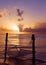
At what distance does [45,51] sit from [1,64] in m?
7.97

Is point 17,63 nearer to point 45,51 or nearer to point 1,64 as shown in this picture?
point 1,64

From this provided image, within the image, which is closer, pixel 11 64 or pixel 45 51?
pixel 11 64

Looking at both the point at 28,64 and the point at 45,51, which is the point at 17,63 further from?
the point at 45,51

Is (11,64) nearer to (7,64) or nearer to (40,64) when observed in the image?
(7,64)

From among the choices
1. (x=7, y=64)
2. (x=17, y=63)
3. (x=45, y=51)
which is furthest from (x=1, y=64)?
(x=45, y=51)

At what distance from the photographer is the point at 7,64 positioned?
9469mm

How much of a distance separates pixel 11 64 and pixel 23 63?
0.81 meters

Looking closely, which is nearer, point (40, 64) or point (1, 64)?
point (1, 64)

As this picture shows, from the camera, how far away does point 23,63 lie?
1020cm

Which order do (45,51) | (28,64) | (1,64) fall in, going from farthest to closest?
1. (45,51)
2. (28,64)
3. (1,64)

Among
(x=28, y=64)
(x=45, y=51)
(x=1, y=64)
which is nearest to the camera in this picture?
(x=1, y=64)

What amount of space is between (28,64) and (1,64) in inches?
59.3

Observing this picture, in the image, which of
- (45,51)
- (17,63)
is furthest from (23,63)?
(45,51)

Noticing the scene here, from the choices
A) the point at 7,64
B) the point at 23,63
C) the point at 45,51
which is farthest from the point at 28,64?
the point at 45,51
